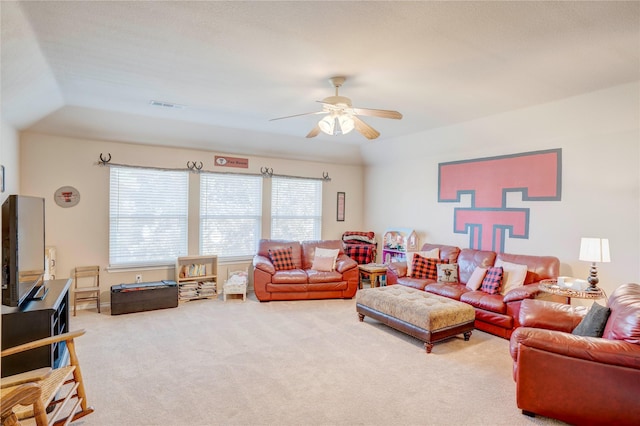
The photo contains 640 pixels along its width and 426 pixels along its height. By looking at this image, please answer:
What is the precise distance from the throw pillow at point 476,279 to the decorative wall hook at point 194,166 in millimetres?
4467

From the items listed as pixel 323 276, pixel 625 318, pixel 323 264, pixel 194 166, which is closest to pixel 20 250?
pixel 194 166

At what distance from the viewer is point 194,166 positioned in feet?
18.4

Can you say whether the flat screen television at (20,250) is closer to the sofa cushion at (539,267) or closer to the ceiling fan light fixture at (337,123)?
the ceiling fan light fixture at (337,123)

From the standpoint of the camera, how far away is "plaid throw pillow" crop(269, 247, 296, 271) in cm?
566

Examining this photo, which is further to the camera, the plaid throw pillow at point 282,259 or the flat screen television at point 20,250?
the plaid throw pillow at point 282,259

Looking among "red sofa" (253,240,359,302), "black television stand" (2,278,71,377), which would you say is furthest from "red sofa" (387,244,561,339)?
"black television stand" (2,278,71,377)

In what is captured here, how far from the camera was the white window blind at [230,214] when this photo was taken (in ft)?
19.0

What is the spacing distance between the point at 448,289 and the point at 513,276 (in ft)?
2.58

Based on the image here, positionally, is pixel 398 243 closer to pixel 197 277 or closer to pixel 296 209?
pixel 296 209

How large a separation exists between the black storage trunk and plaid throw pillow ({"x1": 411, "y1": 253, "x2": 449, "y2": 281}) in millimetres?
3566

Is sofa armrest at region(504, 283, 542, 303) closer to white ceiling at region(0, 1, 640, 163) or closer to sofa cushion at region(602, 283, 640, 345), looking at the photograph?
sofa cushion at region(602, 283, 640, 345)

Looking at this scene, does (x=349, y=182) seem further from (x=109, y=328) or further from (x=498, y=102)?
(x=109, y=328)

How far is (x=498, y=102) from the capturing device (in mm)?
3953

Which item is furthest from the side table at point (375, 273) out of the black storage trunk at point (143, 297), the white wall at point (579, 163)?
the black storage trunk at point (143, 297)
